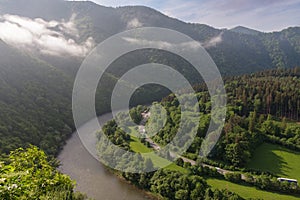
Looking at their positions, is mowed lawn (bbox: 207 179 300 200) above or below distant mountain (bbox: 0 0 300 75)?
below

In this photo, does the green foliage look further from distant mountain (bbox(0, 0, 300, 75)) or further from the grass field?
distant mountain (bbox(0, 0, 300, 75))

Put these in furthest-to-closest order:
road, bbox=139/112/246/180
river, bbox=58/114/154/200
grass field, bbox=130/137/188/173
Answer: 1. grass field, bbox=130/137/188/173
2. road, bbox=139/112/246/180
3. river, bbox=58/114/154/200

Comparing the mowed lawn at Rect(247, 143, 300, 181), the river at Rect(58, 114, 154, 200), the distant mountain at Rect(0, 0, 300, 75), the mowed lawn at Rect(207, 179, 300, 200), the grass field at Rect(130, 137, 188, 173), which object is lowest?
the river at Rect(58, 114, 154, 200)

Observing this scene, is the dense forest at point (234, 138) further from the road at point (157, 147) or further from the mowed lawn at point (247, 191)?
the mowed lawn at point (247, 191)

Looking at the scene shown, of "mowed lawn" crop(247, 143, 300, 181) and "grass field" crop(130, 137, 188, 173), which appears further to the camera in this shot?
"grass field" crop(130, 137, 188, 173)

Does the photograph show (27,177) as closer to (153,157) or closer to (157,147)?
(153,157)

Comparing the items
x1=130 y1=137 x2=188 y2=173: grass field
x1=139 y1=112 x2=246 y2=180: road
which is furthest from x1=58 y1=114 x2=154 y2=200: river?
x1=139 y1=112 x2=246 y2=180: road

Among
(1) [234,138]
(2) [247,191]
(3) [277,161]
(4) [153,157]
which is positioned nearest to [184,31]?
(1) [234,138]

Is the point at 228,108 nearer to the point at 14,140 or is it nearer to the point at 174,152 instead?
the point at 174,152

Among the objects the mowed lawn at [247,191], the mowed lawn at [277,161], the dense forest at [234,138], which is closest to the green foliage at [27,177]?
the dense forest at [234,138]
